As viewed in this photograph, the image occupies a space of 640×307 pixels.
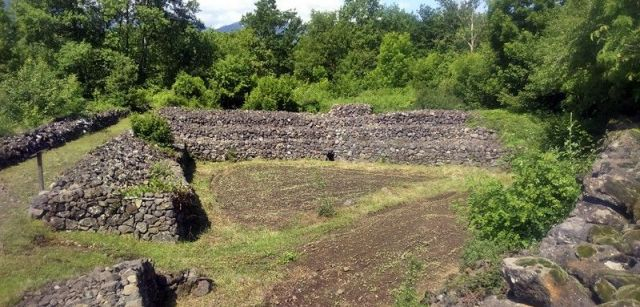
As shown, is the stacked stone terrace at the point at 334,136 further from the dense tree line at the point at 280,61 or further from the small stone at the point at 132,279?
the small stone at the point at 132,279

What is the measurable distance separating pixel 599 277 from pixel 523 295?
0.94 meters

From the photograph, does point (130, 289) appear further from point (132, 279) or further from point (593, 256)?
point (593, 256)

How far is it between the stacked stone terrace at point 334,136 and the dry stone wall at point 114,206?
986 cm

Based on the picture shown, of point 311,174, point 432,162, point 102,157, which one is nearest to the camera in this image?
point 102,157

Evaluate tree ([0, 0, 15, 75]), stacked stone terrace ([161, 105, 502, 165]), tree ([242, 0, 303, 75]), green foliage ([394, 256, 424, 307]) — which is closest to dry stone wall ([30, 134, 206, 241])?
green foliage ([394, 256, 424, 307])

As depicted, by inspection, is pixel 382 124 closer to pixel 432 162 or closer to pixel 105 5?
pixel 432 162

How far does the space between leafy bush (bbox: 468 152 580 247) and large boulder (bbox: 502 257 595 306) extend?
318cm

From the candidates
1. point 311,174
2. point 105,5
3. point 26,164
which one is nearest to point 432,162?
point 311,174

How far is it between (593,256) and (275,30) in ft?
159

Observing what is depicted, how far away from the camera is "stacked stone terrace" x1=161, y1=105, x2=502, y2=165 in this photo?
81.0 ft

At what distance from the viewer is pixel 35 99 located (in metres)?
22.9

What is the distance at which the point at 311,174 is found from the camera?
22172mm

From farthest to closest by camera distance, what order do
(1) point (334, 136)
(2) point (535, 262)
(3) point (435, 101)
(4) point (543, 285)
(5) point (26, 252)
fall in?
(3) point (435, 101) < (1) point (334, 136) < (5) point (26, 252) < (2) point (535, 262) < (4) point (543, 285)

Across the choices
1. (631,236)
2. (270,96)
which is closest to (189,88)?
(270,96)
